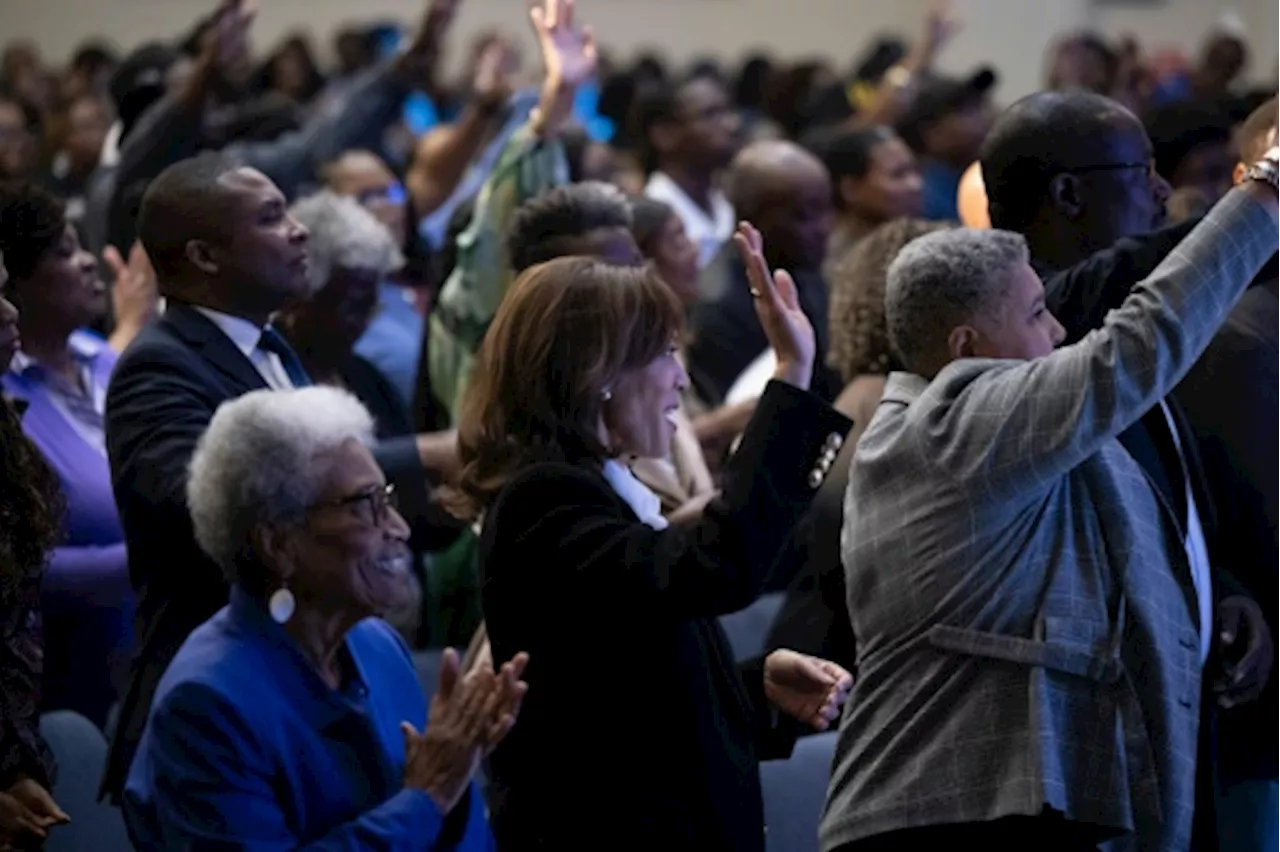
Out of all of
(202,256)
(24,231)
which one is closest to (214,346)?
(202,256)

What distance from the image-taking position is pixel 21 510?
357 centimetres

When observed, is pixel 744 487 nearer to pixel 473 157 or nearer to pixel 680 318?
pixel 680 318

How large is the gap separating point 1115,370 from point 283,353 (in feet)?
5.62

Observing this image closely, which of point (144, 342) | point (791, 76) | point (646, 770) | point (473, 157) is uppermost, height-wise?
point (144, 342)

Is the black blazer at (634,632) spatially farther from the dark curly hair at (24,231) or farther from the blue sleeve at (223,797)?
the dark curly hair at (24,231)

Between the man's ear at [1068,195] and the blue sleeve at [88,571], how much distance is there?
5.65 ft

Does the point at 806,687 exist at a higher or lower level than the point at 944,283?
lower

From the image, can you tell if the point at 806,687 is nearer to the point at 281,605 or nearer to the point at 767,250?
the point at 281,605

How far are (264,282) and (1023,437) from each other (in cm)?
162

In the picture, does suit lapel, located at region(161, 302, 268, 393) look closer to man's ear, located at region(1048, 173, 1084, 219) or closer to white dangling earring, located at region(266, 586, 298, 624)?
white dangling earring, located at region(266, 586, 298, 624)

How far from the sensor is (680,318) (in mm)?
3400

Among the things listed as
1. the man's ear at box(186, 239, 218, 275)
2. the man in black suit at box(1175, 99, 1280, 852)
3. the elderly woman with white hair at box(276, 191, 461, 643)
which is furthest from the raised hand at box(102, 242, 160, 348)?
the man in black suit at box(1175, 99, 1280, 852)

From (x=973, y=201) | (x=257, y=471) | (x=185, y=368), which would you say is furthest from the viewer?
(x=973, y=201)

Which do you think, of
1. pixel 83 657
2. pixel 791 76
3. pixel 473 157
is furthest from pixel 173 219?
pixel 791 76
